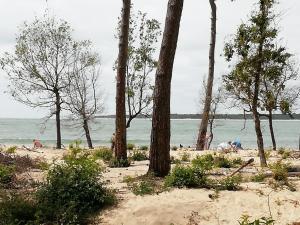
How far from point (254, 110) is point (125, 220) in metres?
8.61

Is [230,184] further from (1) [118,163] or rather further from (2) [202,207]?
(1) [118,163]

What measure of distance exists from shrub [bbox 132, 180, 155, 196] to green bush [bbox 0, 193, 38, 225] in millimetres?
2441

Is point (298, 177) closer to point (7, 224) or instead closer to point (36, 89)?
point (7, 224)

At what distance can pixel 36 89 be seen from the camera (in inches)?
1341

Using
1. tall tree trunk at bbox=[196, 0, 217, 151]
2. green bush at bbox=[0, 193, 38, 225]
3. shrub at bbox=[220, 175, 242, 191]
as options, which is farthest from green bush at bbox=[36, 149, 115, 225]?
tall tree trunk at bbox=[196, 0, 217, 151]

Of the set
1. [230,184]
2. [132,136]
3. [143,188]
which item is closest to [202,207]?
[230,184]

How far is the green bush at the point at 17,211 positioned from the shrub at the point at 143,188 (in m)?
2.44

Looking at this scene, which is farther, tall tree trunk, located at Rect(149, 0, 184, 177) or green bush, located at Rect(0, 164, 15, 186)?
tall tree trunk, located at Rect(149, 0, 184, 177)

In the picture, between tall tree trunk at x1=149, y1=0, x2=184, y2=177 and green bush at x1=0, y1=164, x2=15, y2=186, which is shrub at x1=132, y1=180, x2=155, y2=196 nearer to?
tall tree trunk at x1=149, y1=0, x2=184, y2=177

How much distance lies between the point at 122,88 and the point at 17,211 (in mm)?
7894

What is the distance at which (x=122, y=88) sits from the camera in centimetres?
1667

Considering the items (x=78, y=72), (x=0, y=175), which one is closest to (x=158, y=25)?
(x=78, y=72)

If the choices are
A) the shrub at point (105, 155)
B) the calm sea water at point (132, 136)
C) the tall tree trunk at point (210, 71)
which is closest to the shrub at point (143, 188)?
the shrub at point (105, 155)

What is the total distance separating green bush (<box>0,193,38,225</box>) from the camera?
9.33m
